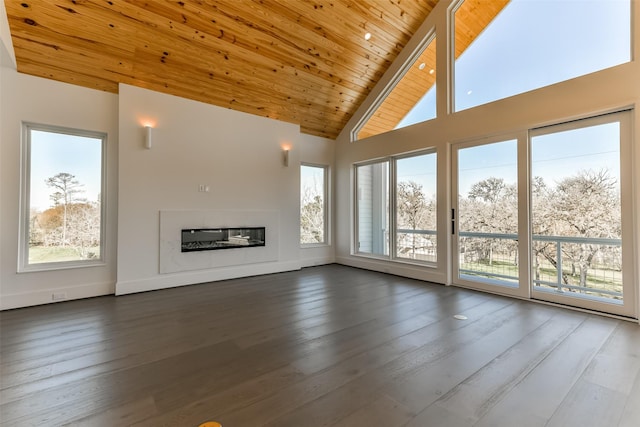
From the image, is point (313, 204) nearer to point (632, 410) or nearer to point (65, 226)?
point (65, 226)

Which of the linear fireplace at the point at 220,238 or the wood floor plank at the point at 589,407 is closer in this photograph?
the wood floor plank at the point at 589,407

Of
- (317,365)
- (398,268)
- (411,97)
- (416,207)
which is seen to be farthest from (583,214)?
(317,365)

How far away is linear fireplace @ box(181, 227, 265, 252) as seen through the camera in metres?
4.78

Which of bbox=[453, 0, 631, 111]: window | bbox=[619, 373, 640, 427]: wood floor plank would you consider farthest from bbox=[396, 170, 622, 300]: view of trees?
bbox=[619, 373, 640, 427]: wood floor plank

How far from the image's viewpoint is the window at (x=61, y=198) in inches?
149

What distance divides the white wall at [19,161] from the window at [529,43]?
5.40m

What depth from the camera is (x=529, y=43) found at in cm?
399

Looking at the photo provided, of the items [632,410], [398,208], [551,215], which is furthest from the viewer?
[398,208]

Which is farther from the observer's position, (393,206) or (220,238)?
(393,206)

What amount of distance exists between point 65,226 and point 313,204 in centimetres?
430

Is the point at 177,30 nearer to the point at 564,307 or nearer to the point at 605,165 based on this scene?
the point at 605,165

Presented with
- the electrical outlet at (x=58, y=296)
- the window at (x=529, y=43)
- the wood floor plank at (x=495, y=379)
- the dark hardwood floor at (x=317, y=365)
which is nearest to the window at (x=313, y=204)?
the dark hardwood floor at (x=317, y=365)

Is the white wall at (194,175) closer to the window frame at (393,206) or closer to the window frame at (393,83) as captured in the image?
the window frame at (393,83)

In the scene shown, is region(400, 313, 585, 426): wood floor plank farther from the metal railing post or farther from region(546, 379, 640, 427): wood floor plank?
the metal railing post
